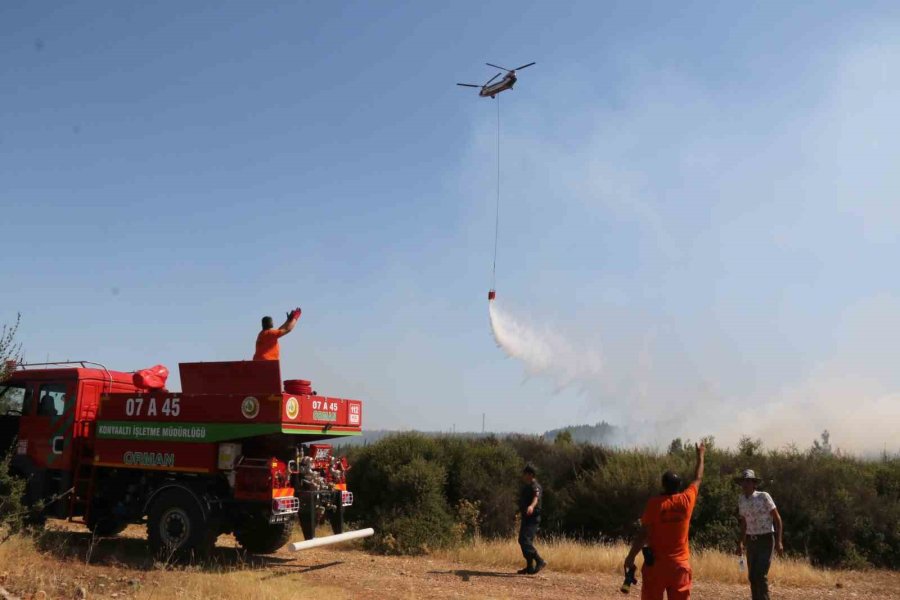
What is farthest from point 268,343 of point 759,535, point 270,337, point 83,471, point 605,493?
point 605,493

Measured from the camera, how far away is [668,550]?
6.77 meters

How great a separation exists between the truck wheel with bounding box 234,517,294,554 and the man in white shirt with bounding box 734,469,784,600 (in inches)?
282

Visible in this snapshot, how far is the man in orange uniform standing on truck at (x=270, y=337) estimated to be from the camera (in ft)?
38.6

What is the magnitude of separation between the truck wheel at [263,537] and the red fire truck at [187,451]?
0.02 meters

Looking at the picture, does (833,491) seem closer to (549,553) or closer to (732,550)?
(732,550)

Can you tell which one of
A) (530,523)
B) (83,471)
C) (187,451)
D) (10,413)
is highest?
(10,413)

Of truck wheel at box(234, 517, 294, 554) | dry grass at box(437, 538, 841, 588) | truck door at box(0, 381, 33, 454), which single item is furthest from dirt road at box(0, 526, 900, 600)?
truck door at box(0, 381, 33, 454)

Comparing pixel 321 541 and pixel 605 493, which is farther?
pixel 605 493

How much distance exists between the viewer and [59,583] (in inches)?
355

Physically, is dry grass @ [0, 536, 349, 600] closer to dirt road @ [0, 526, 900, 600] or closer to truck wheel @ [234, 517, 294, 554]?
dirt road @ [0, 526, 900, 600]

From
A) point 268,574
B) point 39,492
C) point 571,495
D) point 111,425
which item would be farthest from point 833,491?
point 39,492

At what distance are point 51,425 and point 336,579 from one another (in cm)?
563

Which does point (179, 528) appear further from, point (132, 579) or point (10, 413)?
point (10, 413)

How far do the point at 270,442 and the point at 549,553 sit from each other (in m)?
5.06
